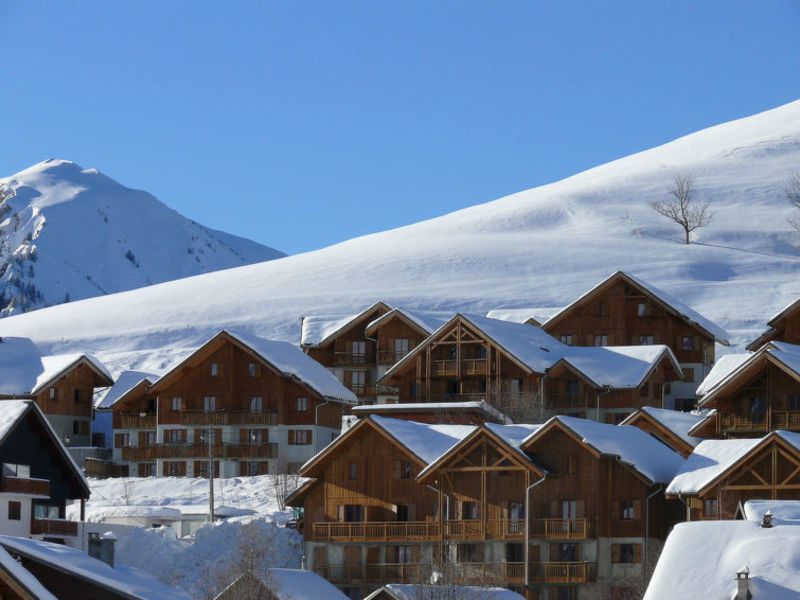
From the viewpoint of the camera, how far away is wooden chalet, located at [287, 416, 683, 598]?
60.8 m

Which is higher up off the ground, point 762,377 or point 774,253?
point 774,253

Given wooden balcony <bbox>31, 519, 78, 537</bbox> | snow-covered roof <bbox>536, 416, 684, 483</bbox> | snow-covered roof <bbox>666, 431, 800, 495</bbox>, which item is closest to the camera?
wooden balcony <bbox>31, 519, 78, 537</bbox>

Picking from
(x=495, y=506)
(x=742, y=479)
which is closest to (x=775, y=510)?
(x=742, y=479)

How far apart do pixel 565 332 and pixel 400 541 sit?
3742cm

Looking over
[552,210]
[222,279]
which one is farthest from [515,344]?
[552,210]

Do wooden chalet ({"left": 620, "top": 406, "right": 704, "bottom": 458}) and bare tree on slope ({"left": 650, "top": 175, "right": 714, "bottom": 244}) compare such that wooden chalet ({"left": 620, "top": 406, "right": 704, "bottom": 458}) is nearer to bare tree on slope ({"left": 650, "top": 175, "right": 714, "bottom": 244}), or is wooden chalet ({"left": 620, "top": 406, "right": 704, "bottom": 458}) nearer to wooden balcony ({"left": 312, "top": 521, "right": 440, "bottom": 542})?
wooden balcony ({"left": 312, "top": 521, "right": 440, "bottom": 542})

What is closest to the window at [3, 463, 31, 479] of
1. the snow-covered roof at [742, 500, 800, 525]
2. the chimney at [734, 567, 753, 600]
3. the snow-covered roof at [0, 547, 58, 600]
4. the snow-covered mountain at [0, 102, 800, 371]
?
the snow-covered roof at [742, 500, 800, 525]

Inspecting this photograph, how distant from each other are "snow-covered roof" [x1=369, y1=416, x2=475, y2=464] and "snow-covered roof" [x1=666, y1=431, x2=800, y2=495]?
8.50 meters

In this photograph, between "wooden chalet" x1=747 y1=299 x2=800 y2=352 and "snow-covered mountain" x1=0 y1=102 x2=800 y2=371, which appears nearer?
"wooden chalet" x1=747 y1=299 x2=800 y2=352

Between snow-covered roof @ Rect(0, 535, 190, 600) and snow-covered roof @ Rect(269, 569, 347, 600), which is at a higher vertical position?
snow-covered roof @ Rect(0, 535, 190, 600)

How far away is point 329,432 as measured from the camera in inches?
3499

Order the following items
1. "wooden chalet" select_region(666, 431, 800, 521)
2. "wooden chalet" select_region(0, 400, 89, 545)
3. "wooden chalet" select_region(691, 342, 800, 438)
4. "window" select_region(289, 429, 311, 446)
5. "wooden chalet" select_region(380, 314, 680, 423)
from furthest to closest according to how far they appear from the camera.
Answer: "window" select_region(289, 429, 311, 446) < "wooden chalet" select_region(380, 314, 680, 423) < "wooden chalet" select_region(691, 342, 800, 438) < "wooden chalet" select_region(666, 431, 800, 521) < "wooden chalet" select_region(0, 400, 89, 545)

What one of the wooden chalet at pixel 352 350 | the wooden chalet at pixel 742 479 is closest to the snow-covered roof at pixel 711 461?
the wooden chalet at pixel 742 479

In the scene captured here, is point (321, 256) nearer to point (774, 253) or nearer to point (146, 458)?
point (774, 253)
